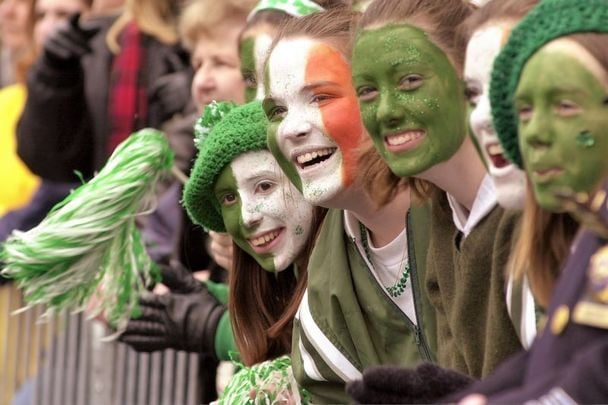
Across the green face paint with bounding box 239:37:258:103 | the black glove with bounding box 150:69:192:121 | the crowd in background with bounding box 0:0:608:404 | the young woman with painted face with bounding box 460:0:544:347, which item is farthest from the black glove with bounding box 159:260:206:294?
the young woman with painted face with bounding box 460:0:544:347

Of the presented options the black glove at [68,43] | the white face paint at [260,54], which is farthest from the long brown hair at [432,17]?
the black glove at [68,43]

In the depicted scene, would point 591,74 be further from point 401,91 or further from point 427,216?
point 427,216

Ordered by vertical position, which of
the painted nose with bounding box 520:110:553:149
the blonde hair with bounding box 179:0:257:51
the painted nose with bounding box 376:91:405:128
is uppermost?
the blonde hair with bounding box 179:0:257:51

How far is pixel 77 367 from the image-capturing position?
6.10 metres

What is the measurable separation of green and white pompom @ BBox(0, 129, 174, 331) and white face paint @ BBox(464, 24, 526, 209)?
1.78 m

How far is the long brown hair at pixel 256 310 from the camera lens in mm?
4508

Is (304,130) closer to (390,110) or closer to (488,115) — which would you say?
(390,110)

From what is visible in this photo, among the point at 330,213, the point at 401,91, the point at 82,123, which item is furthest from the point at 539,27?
the point at 82,123

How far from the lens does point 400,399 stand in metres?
2.79

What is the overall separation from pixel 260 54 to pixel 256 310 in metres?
0.66

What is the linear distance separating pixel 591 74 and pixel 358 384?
619mm

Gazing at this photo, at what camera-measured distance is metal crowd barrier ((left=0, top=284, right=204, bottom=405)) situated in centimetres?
575

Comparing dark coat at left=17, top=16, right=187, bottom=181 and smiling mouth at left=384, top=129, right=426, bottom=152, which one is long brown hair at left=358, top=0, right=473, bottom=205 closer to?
smiling mouth at left=384, top=129, right=426, bottom=152

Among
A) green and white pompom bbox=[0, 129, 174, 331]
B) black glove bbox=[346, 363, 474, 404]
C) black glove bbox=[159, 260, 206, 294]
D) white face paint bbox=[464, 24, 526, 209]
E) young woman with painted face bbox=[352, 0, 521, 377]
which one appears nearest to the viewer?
black glove bbox=[346, 363, 474, 404]
